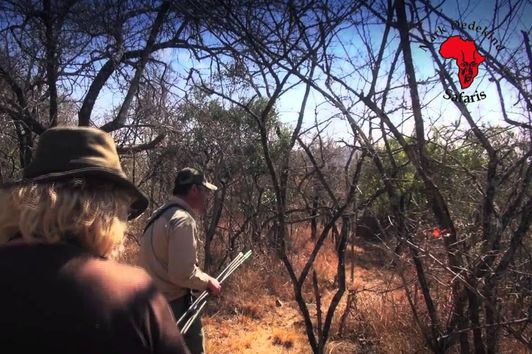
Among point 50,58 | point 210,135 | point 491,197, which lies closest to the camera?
point 491,197

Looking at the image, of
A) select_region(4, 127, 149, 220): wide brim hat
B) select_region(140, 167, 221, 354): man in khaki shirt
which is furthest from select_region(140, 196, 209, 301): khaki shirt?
select_region(4, 127, 149, 220): wide brim hat

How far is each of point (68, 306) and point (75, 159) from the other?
41 centimetres

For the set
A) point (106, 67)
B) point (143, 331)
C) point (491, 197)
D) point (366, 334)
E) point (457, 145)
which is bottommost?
point (366, 334)

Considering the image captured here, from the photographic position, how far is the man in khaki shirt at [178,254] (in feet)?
8.29

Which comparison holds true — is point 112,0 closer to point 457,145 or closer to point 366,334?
point 457,145

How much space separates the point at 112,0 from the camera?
4270mm

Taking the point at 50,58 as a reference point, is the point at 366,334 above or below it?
below

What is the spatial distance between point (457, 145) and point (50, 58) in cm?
403

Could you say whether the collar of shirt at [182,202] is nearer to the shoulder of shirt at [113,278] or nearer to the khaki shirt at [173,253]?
the khaki shirt at [173,253]

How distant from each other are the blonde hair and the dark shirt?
0.06 m

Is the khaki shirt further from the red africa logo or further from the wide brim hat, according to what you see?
the red africa logo

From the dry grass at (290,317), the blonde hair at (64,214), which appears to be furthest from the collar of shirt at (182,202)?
the blonde hair at (64,214)

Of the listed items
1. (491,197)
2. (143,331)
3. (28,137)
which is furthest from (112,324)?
(28,137)

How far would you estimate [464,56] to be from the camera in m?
2.36
